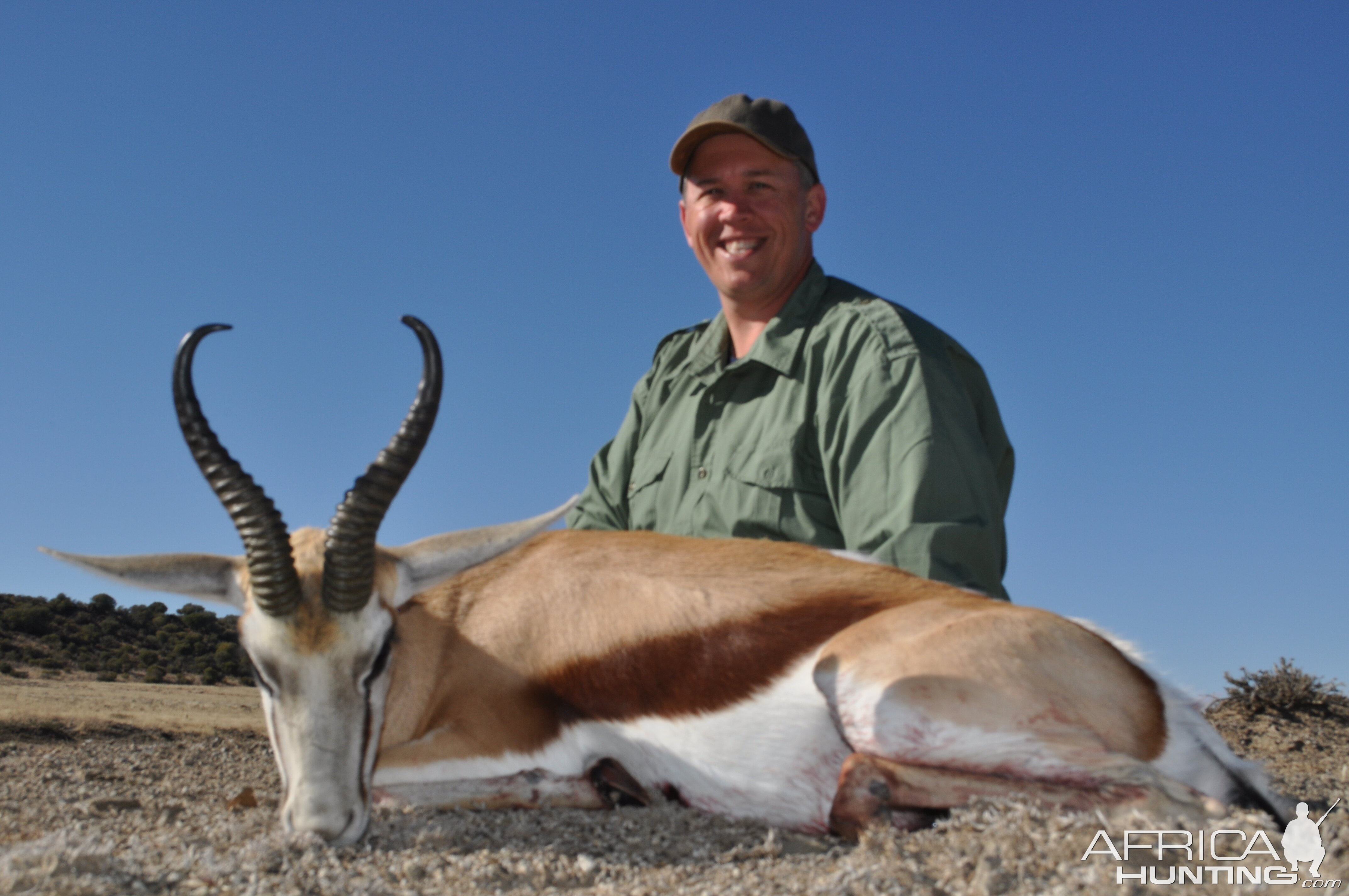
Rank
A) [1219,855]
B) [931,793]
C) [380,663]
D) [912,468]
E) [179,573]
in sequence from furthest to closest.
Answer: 1. [912,468]
2. [179,573]
3. [380,663]
4. [931,793]
5. [1219,855]

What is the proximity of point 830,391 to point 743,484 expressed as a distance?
69 centimetres

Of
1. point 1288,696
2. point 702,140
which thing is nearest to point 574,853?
point 702,140

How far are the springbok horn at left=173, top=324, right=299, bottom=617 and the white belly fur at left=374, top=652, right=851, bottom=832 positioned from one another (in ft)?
3.24

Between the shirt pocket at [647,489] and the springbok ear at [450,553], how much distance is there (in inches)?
77.5

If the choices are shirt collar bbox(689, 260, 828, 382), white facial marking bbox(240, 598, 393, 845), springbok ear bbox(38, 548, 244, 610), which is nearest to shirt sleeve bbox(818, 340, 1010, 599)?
shirt collar bbox(689, 260, 828, 382)

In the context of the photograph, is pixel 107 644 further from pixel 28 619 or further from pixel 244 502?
pixel 244 502

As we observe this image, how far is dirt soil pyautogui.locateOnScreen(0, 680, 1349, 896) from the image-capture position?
2.61 m

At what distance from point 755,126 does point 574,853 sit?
426cm

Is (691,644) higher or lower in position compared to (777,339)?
lower

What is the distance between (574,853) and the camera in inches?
129

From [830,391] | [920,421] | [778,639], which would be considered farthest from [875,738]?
[830,391]

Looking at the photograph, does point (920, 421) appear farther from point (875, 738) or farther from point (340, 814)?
point (340, 814)

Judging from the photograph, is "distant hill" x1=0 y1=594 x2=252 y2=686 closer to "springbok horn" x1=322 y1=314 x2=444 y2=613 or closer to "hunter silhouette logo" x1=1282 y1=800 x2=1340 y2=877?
"springbok horn" x1=322 y1=314 x2=444 y2=613

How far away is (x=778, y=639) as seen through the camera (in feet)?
11.5
